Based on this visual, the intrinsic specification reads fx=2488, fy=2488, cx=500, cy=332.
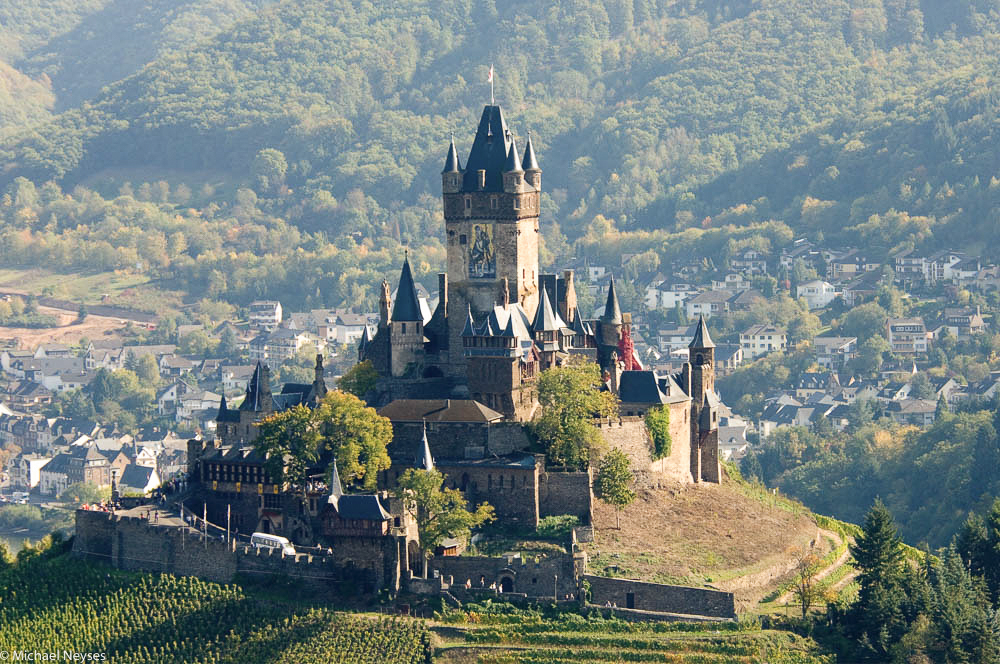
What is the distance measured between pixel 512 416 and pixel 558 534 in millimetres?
7045

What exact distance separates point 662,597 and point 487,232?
21.7 metres

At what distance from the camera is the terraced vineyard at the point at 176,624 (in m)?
95.2

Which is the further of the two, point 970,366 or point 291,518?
point 970,366

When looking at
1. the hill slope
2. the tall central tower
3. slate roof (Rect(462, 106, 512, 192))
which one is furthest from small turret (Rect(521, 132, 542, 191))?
the hill slope

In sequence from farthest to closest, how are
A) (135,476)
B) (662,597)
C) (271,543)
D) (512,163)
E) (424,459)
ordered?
(135,476), (512,163), (271,543), (424,459), (662,597)

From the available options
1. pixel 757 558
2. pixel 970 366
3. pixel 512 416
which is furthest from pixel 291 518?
pixel 970 366

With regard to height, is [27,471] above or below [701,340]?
below

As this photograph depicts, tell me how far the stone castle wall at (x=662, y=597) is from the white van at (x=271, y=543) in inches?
484

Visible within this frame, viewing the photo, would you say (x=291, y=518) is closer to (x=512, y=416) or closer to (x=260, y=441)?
(x=260, y=441)

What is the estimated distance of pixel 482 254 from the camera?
11212cm

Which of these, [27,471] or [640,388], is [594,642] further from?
[27,471]

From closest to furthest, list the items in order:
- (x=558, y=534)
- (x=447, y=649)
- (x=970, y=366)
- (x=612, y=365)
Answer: (x=447, y=649), (x=558, y=534), (x=612, y=365), (x=970, y=366)

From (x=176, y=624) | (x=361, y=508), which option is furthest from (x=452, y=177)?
(x=176, y=624)

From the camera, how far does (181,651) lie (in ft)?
319
